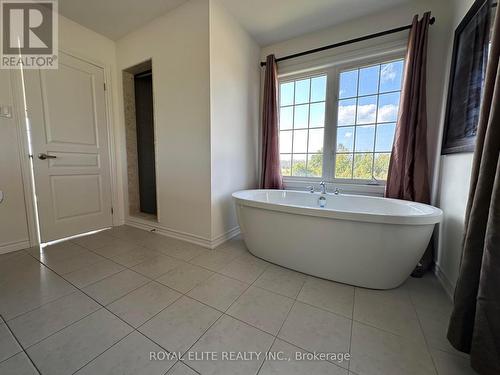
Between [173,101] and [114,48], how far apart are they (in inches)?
53.2

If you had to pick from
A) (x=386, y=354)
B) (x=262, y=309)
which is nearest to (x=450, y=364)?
(x=386, y=354)

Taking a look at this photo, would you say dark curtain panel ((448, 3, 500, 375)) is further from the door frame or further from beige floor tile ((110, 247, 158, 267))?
the door frame

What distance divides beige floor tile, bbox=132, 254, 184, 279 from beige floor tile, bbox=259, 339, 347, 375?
109 centimetres

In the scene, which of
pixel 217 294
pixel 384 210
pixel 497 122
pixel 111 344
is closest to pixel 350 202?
pixel 384 210

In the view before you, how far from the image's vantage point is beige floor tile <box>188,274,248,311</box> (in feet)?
4.40

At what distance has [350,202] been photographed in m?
2.12

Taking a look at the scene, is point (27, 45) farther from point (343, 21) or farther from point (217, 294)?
point (343, 21)

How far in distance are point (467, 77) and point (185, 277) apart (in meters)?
2.56

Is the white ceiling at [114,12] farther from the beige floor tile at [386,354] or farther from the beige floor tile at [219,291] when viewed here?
the beige floor tile at [386,354]

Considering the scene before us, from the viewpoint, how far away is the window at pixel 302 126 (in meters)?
2.52

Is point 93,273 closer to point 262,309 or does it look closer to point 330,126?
point 262,309

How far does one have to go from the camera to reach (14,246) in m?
2.00

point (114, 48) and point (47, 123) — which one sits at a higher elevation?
point (114, 48)

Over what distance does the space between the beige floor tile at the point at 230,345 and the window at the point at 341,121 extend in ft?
6.23
